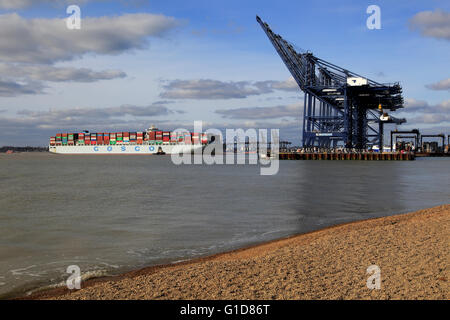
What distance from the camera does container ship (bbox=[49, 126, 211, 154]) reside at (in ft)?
412

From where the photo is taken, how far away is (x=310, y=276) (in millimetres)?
5379

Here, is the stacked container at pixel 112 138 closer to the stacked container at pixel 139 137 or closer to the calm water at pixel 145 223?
the stacked container at pixel 139 137

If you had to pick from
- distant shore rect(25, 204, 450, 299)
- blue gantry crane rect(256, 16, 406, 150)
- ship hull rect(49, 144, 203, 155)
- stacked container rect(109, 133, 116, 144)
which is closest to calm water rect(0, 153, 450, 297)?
distant shore rect(25, 204, 450, 299)

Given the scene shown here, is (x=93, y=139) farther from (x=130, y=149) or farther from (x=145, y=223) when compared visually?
(x=145, y=223)

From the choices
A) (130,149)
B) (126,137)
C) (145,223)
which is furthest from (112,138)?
(145,223)

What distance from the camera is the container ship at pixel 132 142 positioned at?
125438mm

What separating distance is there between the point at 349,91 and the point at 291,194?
45366 millimetres

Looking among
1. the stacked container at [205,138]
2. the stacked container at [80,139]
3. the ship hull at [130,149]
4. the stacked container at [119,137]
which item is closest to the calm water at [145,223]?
the ship hull at [130,149]

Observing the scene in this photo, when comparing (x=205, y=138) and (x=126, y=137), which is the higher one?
(x=126, y=137)

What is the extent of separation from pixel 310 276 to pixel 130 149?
430 feet

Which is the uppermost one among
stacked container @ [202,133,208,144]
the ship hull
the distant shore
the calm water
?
stacked container @ [202,133,208,144]

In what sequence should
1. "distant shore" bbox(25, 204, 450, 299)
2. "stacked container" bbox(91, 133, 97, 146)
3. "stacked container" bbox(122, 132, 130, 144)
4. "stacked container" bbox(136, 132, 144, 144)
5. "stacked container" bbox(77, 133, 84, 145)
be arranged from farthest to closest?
"stacked container" bbox(77, 133, 84, 145) < "stacked container" bbox(91, 133, 97, 146) < "stacked container" bbox(136, 132, 144, 144) < "stacked container" bbox(122, 132, 130, 144) < "distant shore" bbox(25, 204, 450, 299)

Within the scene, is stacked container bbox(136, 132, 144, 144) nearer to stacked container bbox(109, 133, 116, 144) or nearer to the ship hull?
the ship hull
